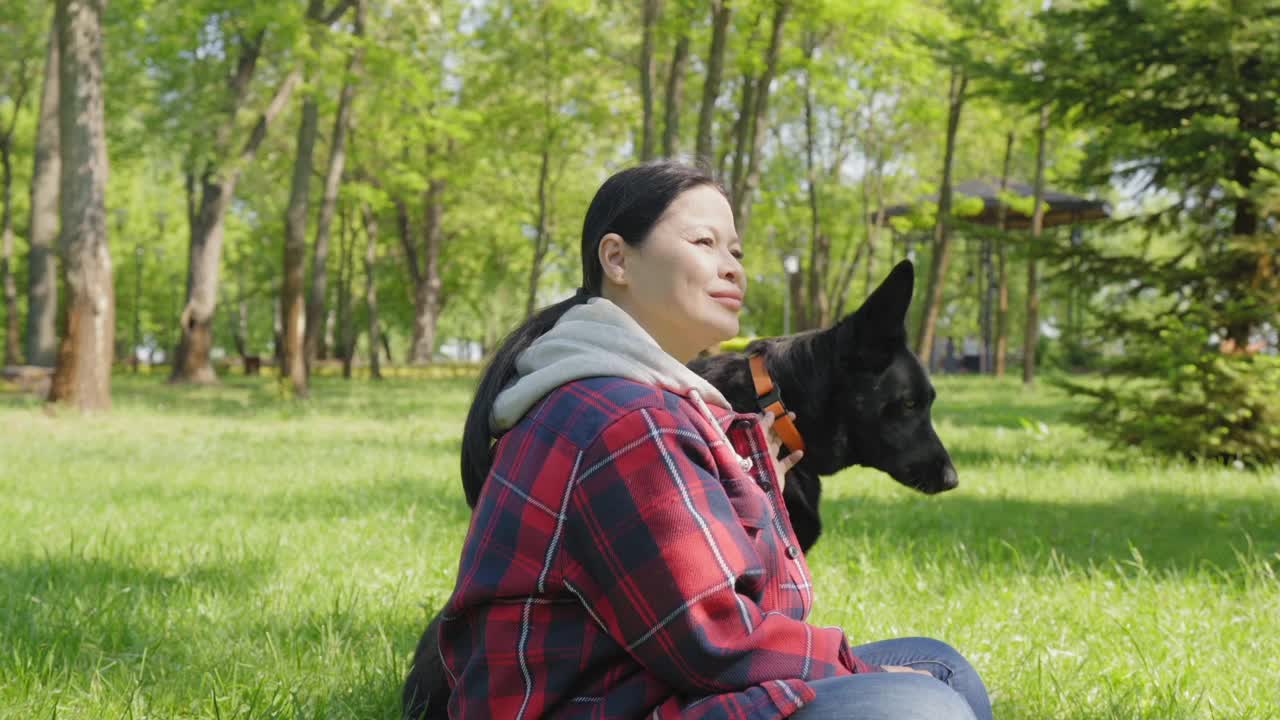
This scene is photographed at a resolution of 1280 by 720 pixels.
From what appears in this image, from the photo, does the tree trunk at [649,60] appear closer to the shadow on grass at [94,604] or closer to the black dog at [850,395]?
the shadow on grass at [94,604]

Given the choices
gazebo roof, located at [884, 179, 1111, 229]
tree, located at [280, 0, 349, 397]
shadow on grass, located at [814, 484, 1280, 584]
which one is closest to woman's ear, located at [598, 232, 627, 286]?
shadow on grass, located at [814, 484, 1280, 584]

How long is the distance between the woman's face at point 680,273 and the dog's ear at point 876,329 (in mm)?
1583

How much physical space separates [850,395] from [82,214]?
13763 millimetres

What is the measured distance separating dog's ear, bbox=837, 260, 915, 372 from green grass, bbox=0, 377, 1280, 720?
122 centimetres

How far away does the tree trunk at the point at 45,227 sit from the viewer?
23719 mm

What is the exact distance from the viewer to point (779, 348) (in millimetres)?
3951

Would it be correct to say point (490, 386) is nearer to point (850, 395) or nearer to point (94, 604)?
point (850, 395)

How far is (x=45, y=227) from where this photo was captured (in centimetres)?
2400

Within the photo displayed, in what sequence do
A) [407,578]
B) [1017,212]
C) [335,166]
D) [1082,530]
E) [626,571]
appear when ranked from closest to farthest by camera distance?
1. [626,571]
2. [407,578]
3. [1082,530]
4. [335,166]
5. [1017,212]

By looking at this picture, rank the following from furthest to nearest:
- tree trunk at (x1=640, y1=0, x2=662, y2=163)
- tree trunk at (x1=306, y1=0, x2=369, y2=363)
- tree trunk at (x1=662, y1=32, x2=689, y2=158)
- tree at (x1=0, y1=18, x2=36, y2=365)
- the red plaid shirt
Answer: tree at (x1=0, y1=18, x2=36, y2=365) → tree trunk at (x1=306, y1=0, x2=369, y2=363) → tree trunk at (x1=640, y1=0, x2=662, y2=163) → tree trunk at (x1=662, y1=32, x2=689, y2=158) → the red plaid shirt

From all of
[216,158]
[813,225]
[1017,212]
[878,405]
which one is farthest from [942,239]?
[878,405]

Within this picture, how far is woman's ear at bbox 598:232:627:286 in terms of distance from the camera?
7.39 feet

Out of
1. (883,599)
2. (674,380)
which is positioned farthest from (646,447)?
(883,599)

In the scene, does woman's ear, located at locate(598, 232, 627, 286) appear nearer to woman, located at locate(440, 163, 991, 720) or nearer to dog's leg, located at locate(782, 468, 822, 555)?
woman, located at locate(440, 163, 991, 720)
